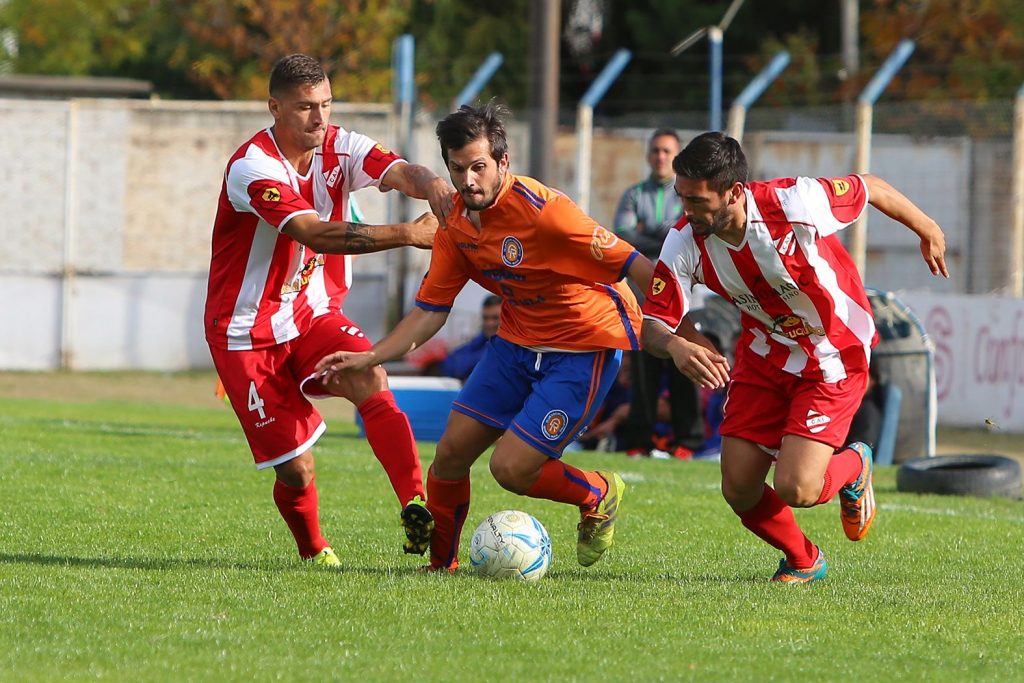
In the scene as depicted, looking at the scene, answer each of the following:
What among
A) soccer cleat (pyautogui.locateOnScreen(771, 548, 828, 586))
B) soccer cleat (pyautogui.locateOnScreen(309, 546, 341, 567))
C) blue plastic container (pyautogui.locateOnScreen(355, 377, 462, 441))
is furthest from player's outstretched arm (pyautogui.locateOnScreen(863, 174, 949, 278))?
blue plastic container (pyautogui.locateOnScreen(355, 377, 462, 441))

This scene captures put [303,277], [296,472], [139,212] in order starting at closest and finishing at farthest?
[296,472], [303,277], [139,212]

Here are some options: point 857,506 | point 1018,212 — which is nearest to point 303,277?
point 857,506

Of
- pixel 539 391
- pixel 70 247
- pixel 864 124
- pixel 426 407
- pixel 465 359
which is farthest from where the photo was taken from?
pixel 70 247

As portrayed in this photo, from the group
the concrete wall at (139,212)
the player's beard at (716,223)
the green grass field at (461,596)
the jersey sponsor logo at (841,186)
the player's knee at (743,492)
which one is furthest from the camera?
the concrete wall at (139,212)

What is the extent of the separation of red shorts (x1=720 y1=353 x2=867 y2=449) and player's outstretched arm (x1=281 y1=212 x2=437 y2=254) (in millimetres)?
1495

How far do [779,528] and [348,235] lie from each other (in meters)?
2.21

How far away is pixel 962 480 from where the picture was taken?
10.7m

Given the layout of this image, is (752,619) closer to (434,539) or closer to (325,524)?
(434,539)

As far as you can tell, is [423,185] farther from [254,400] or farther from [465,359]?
[465,359]

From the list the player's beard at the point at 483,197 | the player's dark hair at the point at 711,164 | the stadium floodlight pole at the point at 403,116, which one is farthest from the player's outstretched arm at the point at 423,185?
the stadium floodlight pole at the point at 403,116

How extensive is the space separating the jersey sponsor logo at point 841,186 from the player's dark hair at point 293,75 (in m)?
2.18

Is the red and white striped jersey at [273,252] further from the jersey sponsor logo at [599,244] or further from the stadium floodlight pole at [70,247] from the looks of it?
the stadium floodlight pole at [70,247]

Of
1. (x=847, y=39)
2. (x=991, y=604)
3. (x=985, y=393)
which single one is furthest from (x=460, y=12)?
(x=991, y=604)

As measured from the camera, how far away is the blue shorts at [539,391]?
20.9 ft
